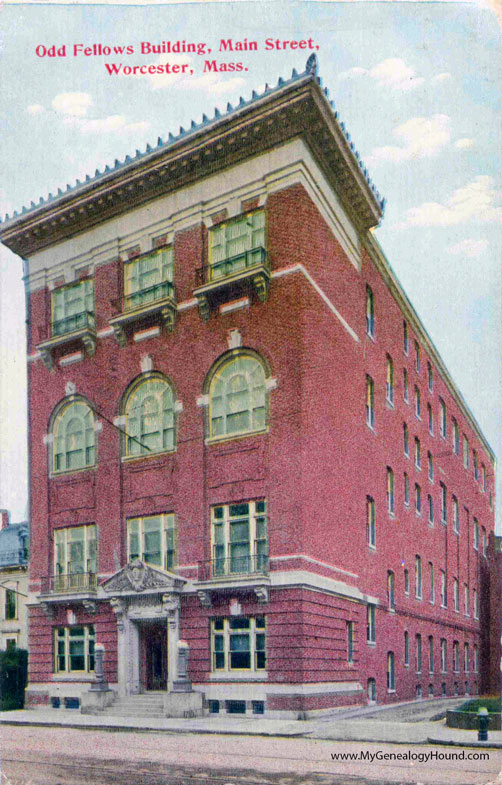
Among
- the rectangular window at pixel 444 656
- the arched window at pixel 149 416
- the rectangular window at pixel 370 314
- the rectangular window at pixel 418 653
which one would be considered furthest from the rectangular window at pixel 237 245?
the rectangular window at pixel 444 656

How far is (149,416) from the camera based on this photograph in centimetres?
2091

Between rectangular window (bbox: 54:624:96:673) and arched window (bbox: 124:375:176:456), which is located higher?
arched window (bbox: 124:375:176:456)

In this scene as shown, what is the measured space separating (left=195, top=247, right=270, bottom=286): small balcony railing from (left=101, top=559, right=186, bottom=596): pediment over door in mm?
7181

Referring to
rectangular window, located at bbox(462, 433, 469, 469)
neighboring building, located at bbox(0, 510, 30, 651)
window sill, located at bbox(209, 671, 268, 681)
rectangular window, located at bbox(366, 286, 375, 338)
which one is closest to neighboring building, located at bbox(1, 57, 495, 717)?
window sill, located at bbox(209, 671, 268, 681)

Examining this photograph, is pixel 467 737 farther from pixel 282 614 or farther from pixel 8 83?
pixel 8 83

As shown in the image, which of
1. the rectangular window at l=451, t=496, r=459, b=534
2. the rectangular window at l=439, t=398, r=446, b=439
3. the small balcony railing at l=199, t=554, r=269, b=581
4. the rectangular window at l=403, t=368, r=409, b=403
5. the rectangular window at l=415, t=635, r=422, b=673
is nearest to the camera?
the small balcony railing at l=199, t=554, r=269, b=581

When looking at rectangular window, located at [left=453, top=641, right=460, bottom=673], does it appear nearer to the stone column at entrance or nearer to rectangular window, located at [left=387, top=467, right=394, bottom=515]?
rectangular window, located at [left=387, top=467, right=394, bottom=515]

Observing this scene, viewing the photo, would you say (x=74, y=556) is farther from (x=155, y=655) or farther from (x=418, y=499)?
(x=418, y=499)

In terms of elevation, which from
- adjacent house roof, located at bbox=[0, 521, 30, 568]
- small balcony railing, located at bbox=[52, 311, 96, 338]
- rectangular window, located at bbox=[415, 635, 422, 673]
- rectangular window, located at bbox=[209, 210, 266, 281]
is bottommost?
rectangular window, located at bbox=[415, 635, 422, 673]

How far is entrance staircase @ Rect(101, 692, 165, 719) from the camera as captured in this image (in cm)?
1931

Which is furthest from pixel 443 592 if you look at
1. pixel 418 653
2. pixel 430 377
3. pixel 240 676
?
pixel 240 676

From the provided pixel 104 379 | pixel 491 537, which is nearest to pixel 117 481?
pixel 104 379

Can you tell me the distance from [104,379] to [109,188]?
474 centimetres

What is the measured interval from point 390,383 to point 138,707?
13.6m
